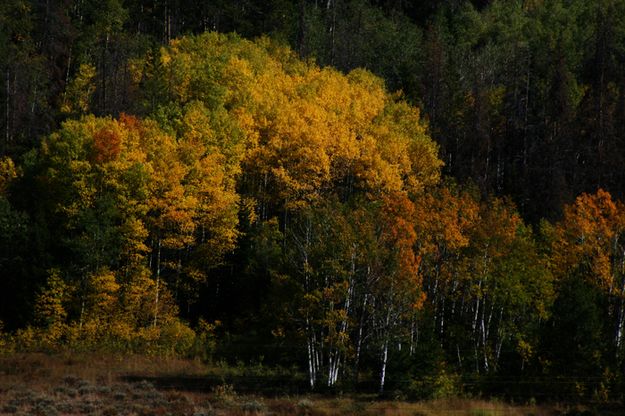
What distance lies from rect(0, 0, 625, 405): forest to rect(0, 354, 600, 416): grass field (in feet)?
7.72

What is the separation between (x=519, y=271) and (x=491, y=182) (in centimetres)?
2934

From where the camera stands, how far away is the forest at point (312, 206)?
52.5 meters

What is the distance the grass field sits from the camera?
149 ft

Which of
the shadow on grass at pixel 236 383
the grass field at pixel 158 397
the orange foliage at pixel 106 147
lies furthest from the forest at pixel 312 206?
the grass field at pixel 158 397

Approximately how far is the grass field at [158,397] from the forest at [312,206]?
2.35 meters

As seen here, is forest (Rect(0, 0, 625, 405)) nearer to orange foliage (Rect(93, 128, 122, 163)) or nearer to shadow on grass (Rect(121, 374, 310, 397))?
orange foliage (Rect(93, 128, 122, 163))

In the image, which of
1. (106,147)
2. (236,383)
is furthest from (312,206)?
(236,383)

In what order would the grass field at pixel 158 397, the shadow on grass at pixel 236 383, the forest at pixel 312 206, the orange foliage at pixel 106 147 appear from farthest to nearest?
the orange foliage at pixel 106 147
the forest at pixel 312 206
the shadow on grass at pixel 236 383
the grass field at pixel 158 397

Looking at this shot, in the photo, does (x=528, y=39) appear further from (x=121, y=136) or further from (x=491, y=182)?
(x=121, y=136)

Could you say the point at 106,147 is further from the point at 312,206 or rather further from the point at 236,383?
the point at 236,383

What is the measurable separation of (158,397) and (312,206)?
22.1 meters

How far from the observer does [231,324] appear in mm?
65125

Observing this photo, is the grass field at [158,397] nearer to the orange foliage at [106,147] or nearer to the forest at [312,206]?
the forest at [312,206]

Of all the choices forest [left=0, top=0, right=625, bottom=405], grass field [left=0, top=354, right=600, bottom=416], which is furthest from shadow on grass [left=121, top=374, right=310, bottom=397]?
forest [left=0, top=0, right=625, bottom=405]
